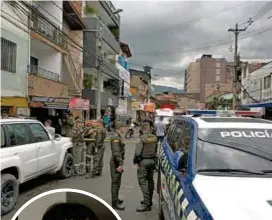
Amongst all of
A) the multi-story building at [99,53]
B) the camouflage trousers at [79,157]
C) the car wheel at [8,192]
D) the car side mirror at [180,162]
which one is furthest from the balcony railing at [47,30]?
the car side mirror at [180,162]

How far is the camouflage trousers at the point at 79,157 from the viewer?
12.7 metres

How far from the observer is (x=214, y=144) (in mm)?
4824

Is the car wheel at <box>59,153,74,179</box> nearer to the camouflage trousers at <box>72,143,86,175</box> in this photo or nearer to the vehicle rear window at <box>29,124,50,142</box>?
the camouflage trousers at <box>72,143,86,175</box>

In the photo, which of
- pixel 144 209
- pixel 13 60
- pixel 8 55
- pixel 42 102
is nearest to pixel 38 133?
pixel 144 209

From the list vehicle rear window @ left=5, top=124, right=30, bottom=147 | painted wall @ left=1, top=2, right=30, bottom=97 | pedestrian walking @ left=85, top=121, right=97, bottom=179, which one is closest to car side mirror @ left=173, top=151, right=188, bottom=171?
vehicle rear window @ left=5, top=124, right=30, bottom=147

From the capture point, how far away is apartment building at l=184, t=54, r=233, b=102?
4739 inches

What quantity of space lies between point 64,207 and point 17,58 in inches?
745

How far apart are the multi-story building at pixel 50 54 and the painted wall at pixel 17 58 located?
93mm

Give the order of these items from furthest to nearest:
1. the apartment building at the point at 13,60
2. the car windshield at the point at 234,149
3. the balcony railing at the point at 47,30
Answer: the balcony railing at the point at 47,30, the apartment building at the point at 13,60, the car windshield at the point at 234,149

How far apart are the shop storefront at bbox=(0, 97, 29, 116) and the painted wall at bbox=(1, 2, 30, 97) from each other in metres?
0.24

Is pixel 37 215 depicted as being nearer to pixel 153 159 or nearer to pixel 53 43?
pixel 153 159

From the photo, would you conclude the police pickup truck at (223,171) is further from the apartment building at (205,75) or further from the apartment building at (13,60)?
the apartment building at (205,75)

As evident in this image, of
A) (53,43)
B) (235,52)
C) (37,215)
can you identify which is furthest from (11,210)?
(235,52)

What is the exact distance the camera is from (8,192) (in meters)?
8.01
